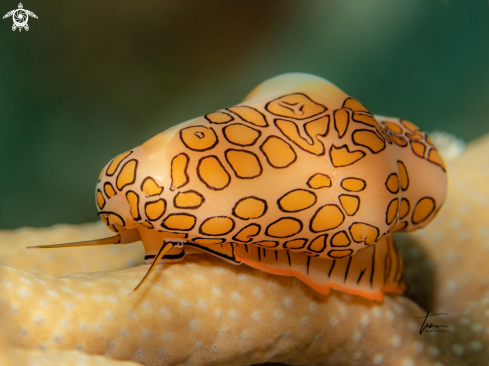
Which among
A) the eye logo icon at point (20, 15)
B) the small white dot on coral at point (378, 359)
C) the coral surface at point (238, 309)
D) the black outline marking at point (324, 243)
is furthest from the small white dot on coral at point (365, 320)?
the eye logo icon at point (20, 15)

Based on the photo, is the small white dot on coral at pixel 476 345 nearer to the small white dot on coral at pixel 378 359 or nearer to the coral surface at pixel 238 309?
the coral surface at pixel 238 309

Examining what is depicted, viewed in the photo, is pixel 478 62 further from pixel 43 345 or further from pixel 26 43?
pixel 43 345

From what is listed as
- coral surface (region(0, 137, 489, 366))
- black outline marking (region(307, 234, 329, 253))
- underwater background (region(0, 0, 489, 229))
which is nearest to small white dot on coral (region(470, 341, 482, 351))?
coral surface (region(0, 137, 489, 366))

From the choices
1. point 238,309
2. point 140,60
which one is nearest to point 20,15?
point 140,60

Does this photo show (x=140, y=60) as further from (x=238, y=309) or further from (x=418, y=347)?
(x=418, y=347)

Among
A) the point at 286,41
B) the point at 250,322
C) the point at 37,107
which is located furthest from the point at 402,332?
the point at 37,107
